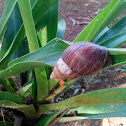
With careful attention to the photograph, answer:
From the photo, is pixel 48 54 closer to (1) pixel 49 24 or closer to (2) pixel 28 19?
(2) pixel 28 19

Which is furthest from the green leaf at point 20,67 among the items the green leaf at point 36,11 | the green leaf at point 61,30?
the green leaf at point 61,30

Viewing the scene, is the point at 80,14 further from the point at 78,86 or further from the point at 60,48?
the point at 60,48

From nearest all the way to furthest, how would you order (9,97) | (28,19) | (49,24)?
(28,19), (9,97), (49,24)

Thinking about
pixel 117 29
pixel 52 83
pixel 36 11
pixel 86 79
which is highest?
pixel 36 11

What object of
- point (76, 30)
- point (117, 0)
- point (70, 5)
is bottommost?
point (76, 30)

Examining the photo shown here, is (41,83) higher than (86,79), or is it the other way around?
(41,83)

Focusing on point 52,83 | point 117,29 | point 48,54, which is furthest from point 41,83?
point 117,29

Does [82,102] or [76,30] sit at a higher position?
[82,102]

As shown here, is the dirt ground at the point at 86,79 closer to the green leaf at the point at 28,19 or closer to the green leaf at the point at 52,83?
the green leaf at the point at 52,83

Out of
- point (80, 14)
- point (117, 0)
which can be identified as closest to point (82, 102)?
point (117, 0)
